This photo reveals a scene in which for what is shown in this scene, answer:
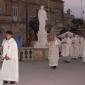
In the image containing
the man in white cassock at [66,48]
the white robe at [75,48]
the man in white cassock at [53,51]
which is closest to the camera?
the man in white cassock at [53,51]

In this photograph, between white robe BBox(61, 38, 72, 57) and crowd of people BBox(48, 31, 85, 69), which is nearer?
crowd of people BBox(48, 31, 85, 69)

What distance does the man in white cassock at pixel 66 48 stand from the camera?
26344 mm

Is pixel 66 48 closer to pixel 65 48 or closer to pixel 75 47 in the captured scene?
pixel 65 48

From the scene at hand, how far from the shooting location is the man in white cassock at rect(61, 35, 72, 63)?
26.3 metres

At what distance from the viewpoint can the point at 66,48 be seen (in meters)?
27.1

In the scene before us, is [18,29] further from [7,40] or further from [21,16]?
[7,40]

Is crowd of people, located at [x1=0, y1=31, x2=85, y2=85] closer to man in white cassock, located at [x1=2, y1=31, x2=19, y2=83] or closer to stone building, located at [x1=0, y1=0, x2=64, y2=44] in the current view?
man in white cassock, located at [x1=2, y1=31, x2=19, y2=83]

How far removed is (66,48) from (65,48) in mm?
62

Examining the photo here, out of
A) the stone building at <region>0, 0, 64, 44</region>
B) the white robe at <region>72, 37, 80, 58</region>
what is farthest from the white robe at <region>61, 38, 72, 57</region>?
the stone building at <region>0, 0, 64, 44</region>

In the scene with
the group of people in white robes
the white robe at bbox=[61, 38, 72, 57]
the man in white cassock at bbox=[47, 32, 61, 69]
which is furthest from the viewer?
the white robe at bbox=[61, 38, 72, 57]

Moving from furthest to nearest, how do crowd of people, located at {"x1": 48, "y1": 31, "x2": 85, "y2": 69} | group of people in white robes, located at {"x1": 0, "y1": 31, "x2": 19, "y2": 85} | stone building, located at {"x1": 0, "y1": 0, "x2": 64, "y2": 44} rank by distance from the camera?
stone building, located at {"x1": 0, "y1": 0, "x2": 64, "y2": 44} → crowd of people, located at {"x1": 48, "y1": 31, "x2": 85, "y2": 69} → group of people in white robes, located at {"x1": 0, "y1": 31, "x2": 19, "y2": 85}

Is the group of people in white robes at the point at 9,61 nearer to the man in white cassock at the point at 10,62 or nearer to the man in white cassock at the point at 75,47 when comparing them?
the man in white cassock at the point at 10,62

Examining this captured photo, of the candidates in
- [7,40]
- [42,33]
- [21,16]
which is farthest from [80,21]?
[7,40]

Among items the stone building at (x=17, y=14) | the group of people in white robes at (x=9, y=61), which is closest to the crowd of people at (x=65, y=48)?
the group of people in white robes at (x=9, y=61)
